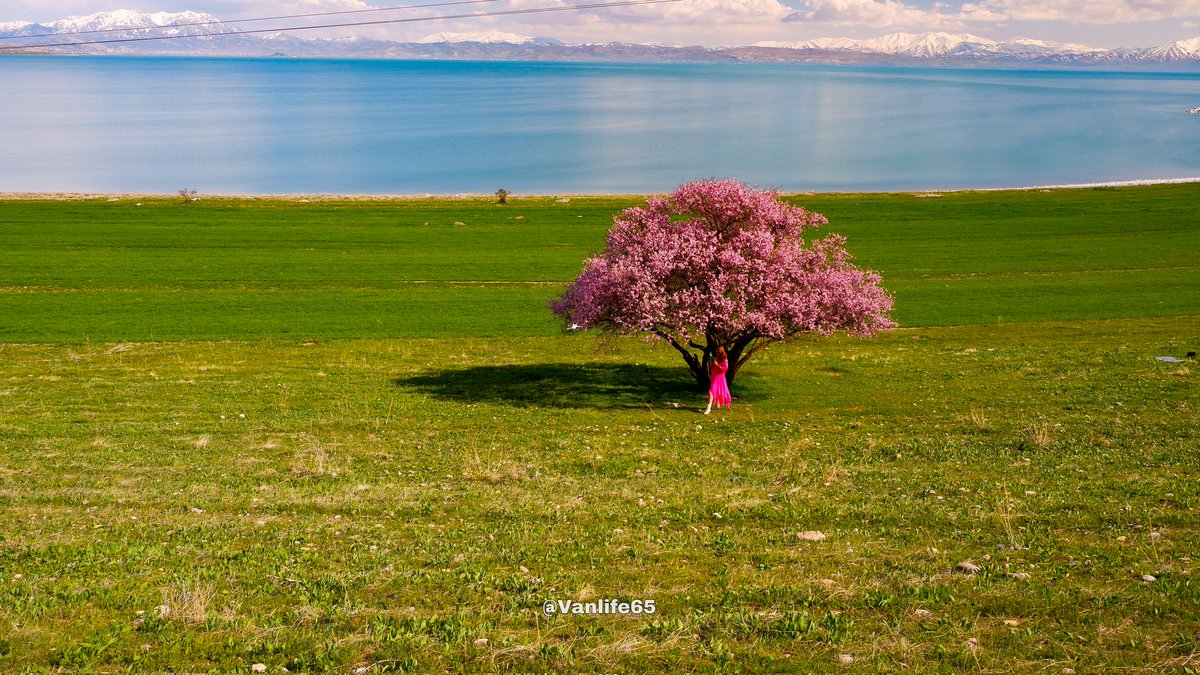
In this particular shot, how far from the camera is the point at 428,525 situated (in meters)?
16.2

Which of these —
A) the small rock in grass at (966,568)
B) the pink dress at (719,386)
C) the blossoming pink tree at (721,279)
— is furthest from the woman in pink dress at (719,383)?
the small rock in grass at (966,568)

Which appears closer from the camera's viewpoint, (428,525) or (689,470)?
(428,525)

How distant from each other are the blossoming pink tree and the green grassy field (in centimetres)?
260

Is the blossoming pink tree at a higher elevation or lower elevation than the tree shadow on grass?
higher

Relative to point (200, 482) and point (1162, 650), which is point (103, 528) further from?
point (1162, 650)

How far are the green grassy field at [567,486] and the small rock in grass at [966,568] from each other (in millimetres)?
161

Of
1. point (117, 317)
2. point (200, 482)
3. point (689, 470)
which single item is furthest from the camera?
point (117, 317)

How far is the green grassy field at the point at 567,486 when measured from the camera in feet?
35.7

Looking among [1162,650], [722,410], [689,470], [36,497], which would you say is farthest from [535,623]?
[722,410]

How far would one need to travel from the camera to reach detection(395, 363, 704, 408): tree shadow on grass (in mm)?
30312

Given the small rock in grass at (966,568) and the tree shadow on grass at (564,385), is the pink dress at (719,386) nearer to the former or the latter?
the tree shadow on grass at (564,385)

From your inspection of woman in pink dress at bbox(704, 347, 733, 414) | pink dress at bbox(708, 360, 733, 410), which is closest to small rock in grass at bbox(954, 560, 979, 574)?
woman in pink dress at bbox(704, 347, 733, 414)

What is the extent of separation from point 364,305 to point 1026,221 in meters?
54.0

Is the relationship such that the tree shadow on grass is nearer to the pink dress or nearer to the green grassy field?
the green grassy field
